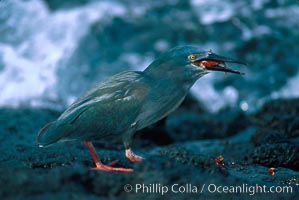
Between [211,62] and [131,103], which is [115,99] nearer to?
[131,103]

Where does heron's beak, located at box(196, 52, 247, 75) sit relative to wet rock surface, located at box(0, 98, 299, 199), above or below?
above

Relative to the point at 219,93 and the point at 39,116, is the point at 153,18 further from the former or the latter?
the point at 39,116

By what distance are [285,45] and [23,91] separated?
21.8ft

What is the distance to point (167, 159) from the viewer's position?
12.7 ft

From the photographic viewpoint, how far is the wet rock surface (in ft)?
11.4

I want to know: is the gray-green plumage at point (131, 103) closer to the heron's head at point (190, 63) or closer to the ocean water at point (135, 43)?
the heron's head at point (190, 63)

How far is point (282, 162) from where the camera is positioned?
554cm

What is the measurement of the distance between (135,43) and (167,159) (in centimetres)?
986

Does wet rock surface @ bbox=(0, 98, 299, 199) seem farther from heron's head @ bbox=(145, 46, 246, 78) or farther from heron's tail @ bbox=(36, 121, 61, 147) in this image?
heron's head @ bbox=(145, 46, 246, 78)

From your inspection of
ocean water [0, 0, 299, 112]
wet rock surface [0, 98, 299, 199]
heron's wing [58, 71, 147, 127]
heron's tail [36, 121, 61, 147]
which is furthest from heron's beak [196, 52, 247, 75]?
ocean water [0, 0, 299, 112]

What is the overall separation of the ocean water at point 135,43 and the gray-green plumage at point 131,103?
240 inches

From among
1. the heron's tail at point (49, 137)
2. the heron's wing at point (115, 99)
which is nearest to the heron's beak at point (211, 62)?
the heron's wing at point (115, 99)

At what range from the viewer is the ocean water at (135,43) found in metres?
11.6

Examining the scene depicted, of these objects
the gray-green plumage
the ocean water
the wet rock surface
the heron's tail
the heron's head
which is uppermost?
the ocean water
